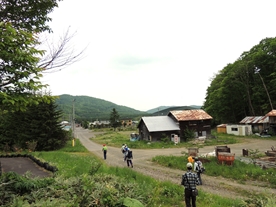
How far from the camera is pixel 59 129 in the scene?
2789 centimetres

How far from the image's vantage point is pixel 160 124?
119 feet

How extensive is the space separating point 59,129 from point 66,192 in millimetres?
23953

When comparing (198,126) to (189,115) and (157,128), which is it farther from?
(157,128)

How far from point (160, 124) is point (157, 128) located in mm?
1672

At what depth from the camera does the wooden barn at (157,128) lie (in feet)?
113

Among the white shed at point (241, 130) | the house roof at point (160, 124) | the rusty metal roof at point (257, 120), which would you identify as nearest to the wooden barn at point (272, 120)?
the rusty metal roof at point (257, 120)

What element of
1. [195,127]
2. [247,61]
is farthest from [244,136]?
[247,61]

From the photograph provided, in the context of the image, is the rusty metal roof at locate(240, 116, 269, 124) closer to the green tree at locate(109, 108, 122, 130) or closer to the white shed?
the white shed

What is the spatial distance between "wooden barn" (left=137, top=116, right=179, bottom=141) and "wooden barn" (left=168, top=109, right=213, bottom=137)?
44.0 inches

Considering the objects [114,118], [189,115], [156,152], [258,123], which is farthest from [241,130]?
[114,118]

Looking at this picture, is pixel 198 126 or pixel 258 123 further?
pixel 258 123

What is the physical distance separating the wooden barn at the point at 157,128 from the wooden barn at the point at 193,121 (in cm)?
112

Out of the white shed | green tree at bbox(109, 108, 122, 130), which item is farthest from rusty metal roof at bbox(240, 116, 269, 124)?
green tree at bbox(109, 108, 122, 130)

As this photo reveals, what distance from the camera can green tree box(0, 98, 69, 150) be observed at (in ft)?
87.6
